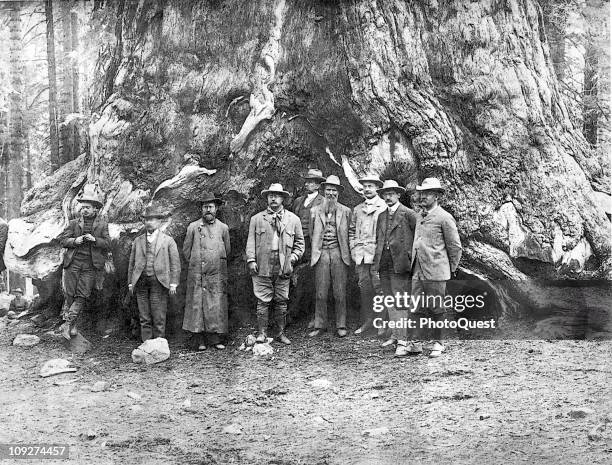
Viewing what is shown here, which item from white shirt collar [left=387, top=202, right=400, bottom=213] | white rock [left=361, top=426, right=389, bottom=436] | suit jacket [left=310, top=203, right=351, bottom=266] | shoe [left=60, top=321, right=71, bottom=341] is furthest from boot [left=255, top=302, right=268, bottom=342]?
shoe [left=60, top=321, right=71, bottom=341]

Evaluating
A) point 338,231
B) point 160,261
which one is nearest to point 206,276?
point 160,261

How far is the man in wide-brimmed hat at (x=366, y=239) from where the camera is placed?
618 centimetres

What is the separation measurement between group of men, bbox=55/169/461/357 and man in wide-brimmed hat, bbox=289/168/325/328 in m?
0.02

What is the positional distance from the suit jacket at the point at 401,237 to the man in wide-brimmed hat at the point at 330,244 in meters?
0.45

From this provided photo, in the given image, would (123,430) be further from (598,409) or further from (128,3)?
(128,3)

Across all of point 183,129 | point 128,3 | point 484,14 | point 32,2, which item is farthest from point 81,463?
point 484,14

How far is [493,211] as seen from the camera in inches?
244

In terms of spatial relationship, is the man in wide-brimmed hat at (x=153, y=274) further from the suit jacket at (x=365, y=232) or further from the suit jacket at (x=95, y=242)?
the suit jacket at (x=365, y=232)

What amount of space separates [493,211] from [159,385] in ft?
12.4

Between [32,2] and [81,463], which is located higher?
[32,2]

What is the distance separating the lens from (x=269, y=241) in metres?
6.22

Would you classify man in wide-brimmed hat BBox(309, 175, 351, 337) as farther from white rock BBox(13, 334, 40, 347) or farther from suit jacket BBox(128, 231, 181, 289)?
white rock BBox(13, 334, 40, 347)

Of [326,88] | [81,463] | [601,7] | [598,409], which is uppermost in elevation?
[601,7]

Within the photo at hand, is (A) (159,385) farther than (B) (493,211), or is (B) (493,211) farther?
(B) (493,211)
